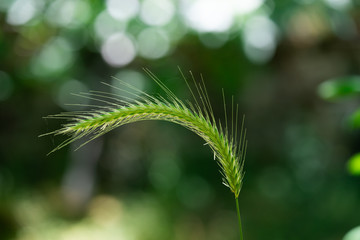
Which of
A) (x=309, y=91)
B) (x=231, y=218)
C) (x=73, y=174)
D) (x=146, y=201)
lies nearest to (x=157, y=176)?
(x=146, y=201)

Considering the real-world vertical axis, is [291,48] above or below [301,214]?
above

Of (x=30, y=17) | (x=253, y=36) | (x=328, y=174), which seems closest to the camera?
(x=253, y=36)

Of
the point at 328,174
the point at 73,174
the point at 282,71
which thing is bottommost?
the point at 328,174

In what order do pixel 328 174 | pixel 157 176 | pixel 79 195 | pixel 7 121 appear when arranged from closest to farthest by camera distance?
1. pixel 79 195
2. pixel 328 174
3. pixel 157 176
4. pixel 7 121

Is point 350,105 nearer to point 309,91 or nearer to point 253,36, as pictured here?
point 309,91

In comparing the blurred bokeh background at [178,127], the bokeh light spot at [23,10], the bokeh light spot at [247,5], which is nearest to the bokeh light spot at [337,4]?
the blurred bokeh background at [178,127]

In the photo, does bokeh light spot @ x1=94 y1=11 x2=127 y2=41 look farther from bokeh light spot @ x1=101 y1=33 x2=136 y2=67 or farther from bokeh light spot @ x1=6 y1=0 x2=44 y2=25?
bokeh light spot @ x1=6 y1=0 x2=44 y2=25

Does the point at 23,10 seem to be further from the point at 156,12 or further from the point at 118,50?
the point at 118,50

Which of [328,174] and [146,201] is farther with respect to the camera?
[328,174]

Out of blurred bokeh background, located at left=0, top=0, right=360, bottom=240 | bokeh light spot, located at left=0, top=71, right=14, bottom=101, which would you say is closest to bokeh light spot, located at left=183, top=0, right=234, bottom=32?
blurred bokeh background, located at left=0, top=0, right=360, bottom=240
